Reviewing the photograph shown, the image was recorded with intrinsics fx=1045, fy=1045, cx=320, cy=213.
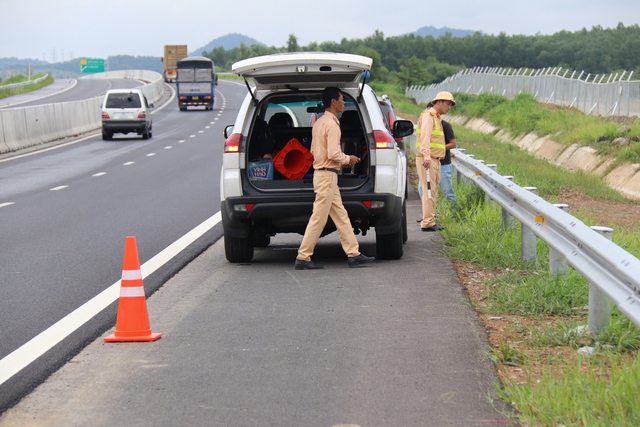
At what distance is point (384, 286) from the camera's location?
891 centimetres

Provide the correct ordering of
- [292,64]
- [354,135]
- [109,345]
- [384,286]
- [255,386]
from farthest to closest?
[354,135], [292,64], [384,286], [109,345], [255,386]

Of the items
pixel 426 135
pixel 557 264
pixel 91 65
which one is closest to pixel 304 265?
pixel 557 264

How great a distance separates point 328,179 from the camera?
31.7 feet

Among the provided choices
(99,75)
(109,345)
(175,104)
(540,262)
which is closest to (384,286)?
(540,262)

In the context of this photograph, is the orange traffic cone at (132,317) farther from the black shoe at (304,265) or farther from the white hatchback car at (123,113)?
the white hatchback car at (123,113)

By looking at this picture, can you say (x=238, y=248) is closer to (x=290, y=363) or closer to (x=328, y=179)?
(x=328, y=179)

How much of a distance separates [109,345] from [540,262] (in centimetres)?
423

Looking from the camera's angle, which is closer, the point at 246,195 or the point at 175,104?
the point at 246,195

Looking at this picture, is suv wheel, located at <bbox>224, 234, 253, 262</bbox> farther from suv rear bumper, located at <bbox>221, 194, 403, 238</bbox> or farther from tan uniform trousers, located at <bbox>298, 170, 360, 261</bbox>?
tan uniform trousers, located at <bbox>298, 170, 360, 261</bbox>

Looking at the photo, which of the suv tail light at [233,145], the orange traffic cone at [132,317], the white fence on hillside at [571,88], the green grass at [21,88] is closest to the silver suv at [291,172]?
the suv tail light at [233,145]

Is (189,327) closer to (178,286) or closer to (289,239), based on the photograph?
(178,286)

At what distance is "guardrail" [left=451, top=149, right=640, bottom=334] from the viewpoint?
545 centimetres

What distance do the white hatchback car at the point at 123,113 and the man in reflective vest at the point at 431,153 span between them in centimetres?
2610

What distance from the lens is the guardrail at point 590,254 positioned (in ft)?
A: 17.9
